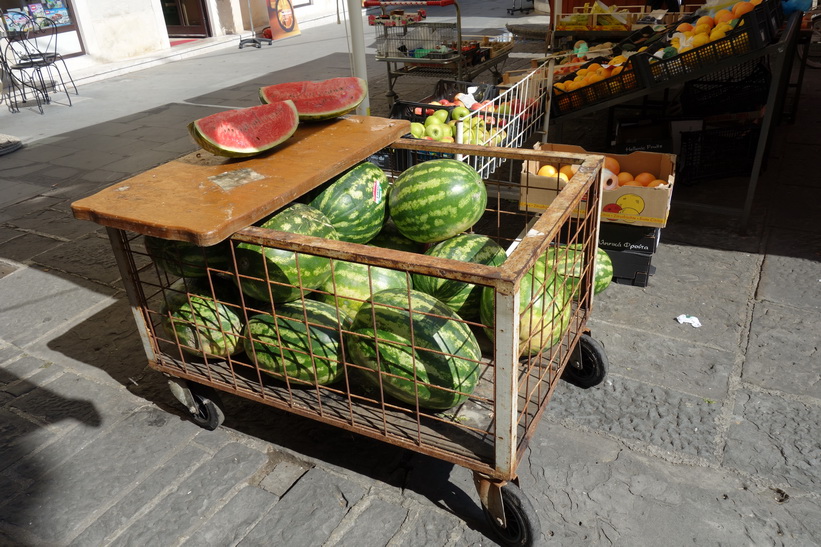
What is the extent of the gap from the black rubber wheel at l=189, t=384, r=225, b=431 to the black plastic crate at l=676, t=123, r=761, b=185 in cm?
475

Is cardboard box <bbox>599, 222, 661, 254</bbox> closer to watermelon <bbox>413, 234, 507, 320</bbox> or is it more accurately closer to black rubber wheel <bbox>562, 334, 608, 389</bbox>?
black rubber wheel <bbox>562, 334, 608, 389</bbox>

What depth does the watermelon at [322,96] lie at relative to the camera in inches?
128

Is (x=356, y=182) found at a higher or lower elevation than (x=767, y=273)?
higher

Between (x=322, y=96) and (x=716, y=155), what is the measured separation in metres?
4.21

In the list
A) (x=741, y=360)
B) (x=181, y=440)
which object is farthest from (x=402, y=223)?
(x=741, y=360)

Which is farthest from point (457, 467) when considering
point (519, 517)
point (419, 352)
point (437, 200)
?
point (437, 200)

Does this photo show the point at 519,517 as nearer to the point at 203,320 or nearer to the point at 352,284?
the point at 352,284

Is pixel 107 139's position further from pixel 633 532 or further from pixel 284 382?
pixel 633 532

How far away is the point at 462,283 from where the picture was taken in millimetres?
2752

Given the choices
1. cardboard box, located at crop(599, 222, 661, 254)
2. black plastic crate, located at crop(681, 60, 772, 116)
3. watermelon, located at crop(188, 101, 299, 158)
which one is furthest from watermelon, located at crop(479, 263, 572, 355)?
black plastic crate, located at crop(681, 60, 772, 116)

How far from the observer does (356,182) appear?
2973 millimetres

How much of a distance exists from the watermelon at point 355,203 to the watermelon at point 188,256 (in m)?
0.52

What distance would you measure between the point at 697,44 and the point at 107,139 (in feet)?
24.8

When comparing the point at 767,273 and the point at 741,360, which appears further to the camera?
the point at 767,273
